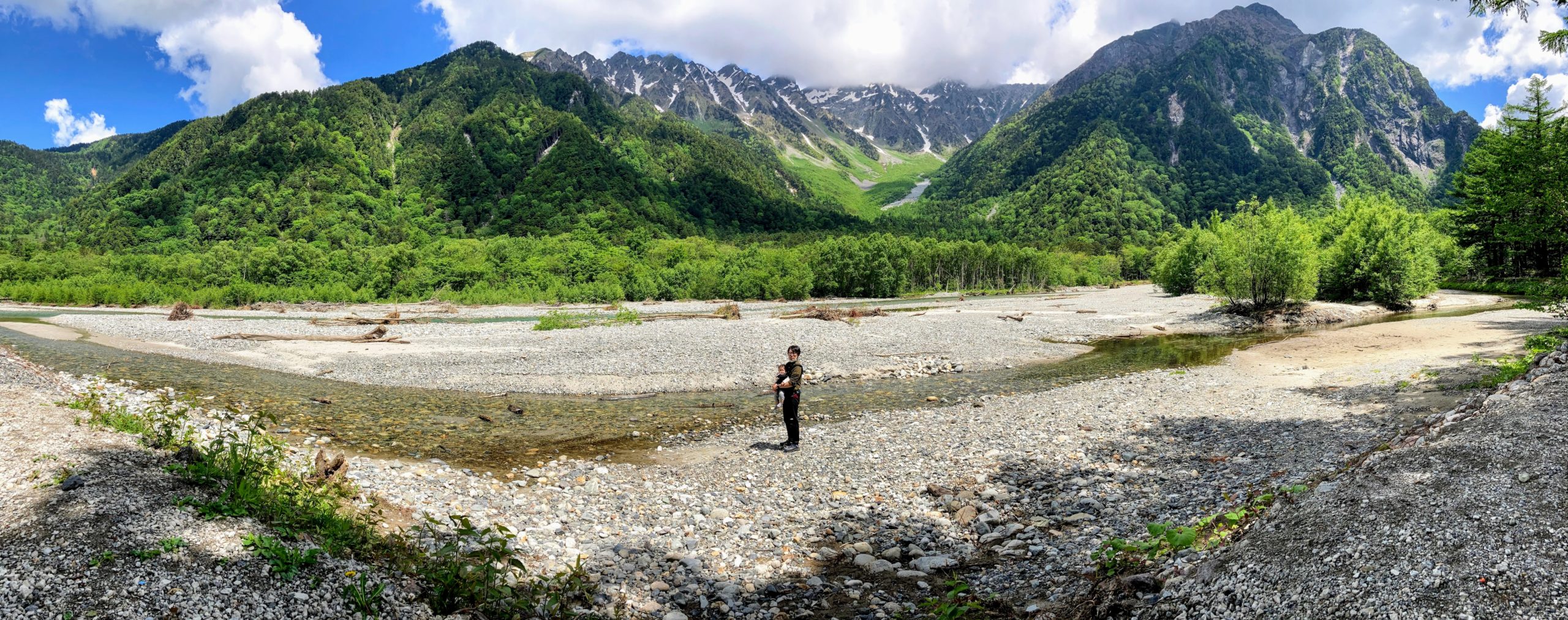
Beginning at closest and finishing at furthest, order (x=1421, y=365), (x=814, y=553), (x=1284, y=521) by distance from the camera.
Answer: (x=1284, y=521), (x=814, y=553), (x=1421, y=365)

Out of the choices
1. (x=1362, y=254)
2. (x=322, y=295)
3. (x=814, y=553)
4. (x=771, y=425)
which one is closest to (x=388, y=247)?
(x=322, y=295)

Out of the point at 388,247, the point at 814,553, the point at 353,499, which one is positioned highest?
the point at 388,247

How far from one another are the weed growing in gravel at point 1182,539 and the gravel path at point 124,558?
750 cm

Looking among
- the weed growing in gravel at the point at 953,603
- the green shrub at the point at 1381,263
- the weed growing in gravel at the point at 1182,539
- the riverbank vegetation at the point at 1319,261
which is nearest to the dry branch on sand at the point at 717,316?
the riverbank vegetation at the point at 1319,261

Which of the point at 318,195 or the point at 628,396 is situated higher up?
the point at 318,195

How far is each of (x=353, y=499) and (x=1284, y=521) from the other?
477 inches

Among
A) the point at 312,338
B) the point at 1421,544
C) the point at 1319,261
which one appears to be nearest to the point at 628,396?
the point at 1421,544

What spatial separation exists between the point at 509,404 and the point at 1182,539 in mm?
18801

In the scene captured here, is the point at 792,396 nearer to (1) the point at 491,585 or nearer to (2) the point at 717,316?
(1) the point at 491,585

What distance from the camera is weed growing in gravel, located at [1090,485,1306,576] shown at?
660 centimetres

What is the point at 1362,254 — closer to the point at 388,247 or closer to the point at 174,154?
the point at 388,247

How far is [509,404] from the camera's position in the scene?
20031mm

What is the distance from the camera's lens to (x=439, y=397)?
20.8 m

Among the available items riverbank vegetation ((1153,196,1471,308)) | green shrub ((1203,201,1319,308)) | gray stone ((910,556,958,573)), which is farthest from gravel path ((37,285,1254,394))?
gray stone ((910,556,958,573))
